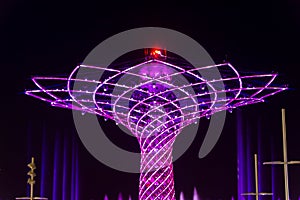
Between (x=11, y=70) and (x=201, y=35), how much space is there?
7.41m

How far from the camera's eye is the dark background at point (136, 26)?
18016 mm

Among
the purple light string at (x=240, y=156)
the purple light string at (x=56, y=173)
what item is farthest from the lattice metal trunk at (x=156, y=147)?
the purple light string at (x=56, y=173)

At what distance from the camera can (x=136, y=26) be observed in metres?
A: 18.0

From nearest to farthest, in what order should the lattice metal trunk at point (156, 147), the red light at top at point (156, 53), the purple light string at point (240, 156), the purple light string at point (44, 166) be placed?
the red light at top at point (156, 53), the lattice metal trunk at point (156, 147), the purple light string at point (44, 166), the purple light string at point (240, 156)

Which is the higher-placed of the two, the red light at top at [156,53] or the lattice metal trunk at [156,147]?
the red light at top at [156,53]

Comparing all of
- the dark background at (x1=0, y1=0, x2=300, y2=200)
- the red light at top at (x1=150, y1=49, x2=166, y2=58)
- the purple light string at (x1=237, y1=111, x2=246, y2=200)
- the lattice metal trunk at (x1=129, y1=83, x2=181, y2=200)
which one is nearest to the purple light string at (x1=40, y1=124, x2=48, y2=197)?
the dark background at (x1=0, y1=0, x2=300, y2=200)

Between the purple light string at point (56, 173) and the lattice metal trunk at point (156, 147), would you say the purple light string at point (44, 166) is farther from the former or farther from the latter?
the lattice metal trunk at point (156, 147)

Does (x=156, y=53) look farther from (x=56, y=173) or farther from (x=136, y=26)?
(x=56, y=173)

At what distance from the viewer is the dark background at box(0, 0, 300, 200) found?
18.0 metres

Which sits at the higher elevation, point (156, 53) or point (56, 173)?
point (156, 53)

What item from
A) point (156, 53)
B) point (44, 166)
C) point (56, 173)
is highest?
point (156, 53)

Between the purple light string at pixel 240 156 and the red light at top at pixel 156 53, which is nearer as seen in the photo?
the red light at top at pixel 156 53

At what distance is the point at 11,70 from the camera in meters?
19.6

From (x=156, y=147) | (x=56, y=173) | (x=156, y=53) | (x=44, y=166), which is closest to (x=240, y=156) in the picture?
(x=156, y=147)
